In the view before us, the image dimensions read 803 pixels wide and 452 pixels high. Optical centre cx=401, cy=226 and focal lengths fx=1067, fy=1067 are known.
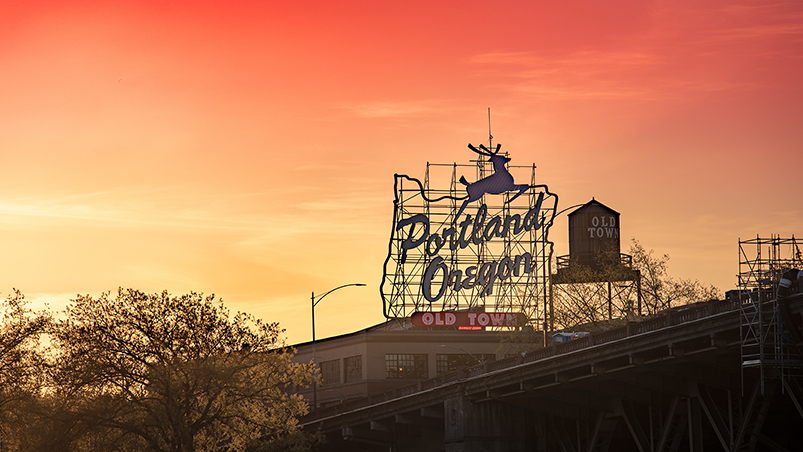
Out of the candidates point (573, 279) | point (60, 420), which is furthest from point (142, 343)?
point (573, 279)

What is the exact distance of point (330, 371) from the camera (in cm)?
11712

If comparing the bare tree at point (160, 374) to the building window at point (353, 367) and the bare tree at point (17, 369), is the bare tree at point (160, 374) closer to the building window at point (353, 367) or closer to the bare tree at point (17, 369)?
Result: the bare tree at point (17, 369)

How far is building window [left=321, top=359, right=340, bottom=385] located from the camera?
116 m

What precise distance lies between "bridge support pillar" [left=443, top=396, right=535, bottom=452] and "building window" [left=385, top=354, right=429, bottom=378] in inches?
1613

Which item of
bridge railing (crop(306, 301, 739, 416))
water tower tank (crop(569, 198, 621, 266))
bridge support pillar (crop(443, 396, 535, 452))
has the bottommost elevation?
bridge support pillar (crop(443, 396, 535, 452))

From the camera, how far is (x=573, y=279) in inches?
3974

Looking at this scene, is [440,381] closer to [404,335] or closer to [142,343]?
[142,343]

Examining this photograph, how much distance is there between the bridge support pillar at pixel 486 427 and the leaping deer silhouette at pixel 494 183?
4157 cm

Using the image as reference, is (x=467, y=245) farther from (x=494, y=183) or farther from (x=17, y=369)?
(x=17, y=369)

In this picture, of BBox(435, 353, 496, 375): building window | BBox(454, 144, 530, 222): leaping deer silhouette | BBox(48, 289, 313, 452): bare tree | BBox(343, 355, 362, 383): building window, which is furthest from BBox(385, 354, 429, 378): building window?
BBox(48, 289, 313, 452): bare tree

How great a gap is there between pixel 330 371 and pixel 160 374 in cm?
6050

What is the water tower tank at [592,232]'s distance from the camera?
337 ft

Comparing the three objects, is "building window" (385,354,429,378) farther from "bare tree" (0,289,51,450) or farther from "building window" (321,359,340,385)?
"bare tree" (0,289,51,450)

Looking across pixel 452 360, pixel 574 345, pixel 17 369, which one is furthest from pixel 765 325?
pixel 452 360
